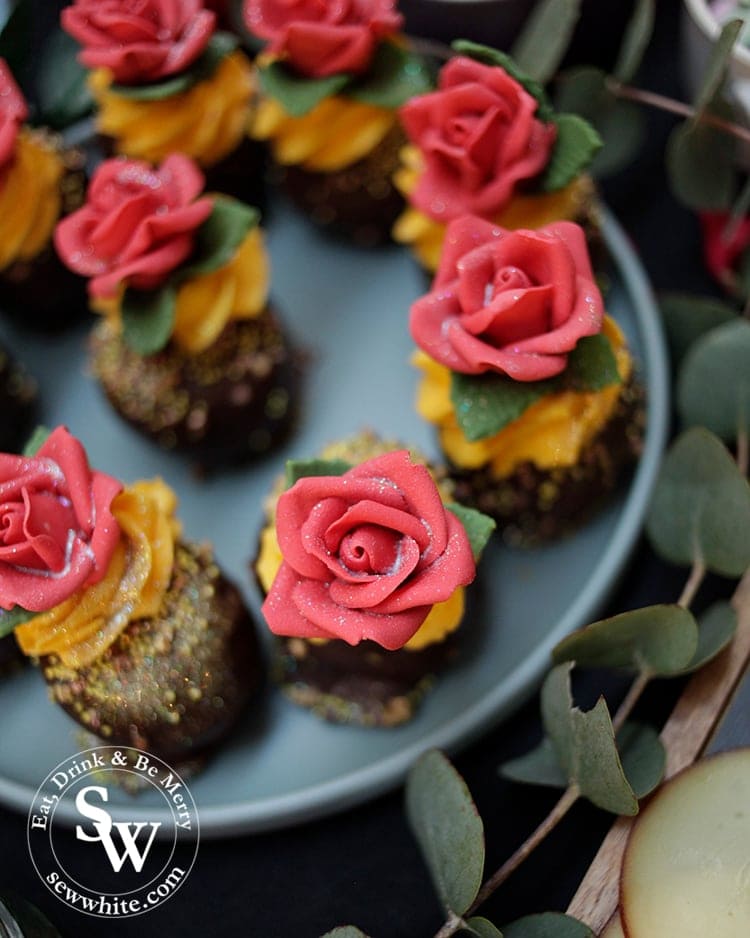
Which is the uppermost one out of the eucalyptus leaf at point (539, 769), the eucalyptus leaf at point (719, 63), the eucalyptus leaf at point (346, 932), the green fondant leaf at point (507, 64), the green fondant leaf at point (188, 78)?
the eucalyptus leaf at point (719, 63)

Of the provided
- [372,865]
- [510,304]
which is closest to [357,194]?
[510,304]

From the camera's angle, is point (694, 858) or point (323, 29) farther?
point (323, 29)

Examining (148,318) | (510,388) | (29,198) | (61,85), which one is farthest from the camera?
(61,85)

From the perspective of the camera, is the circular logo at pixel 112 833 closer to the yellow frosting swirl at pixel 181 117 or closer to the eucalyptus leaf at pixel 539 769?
the eucalyptus leaf at pixel 539 769

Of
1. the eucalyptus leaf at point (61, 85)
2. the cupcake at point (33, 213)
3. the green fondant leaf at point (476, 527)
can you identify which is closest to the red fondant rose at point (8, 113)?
the cupcake at point (33, 213)

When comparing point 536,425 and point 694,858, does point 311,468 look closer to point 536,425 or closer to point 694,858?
point 536,425

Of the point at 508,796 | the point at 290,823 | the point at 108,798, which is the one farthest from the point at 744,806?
the point at 108,798

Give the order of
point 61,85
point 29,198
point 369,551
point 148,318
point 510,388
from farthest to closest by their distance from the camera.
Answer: point 61,85
point 29,198
point 148,318
point 510,388
point 369,551
